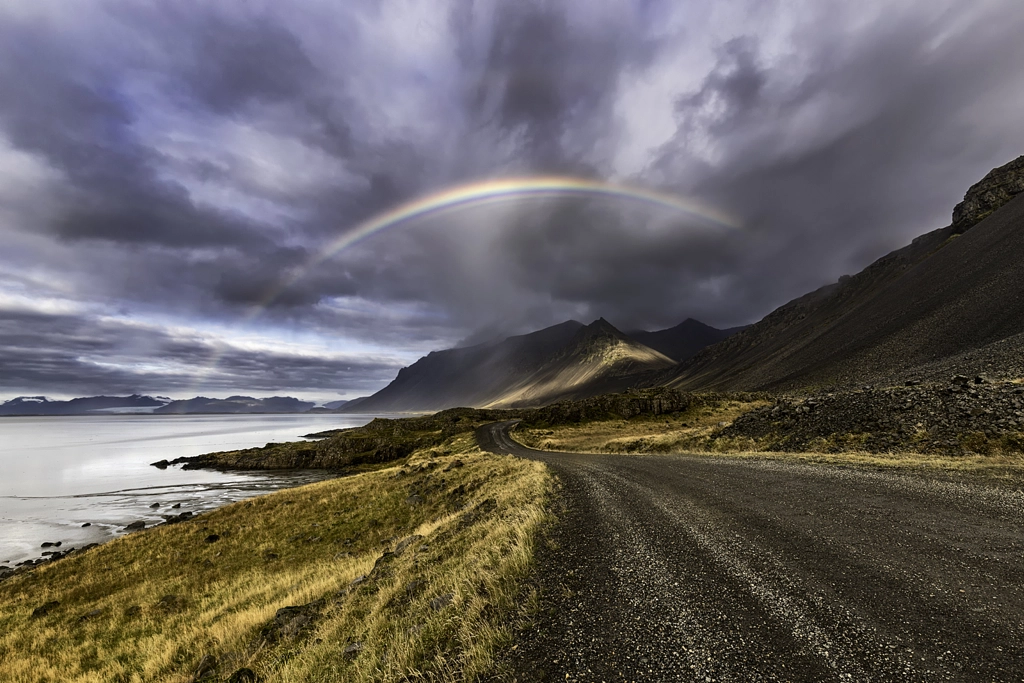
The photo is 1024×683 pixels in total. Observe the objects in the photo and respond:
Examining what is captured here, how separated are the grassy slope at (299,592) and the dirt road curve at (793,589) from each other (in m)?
1.69

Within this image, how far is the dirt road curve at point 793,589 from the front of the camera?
5.17 m

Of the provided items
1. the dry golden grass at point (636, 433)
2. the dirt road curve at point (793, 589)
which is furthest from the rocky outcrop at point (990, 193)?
the dirt road curve at point (793, 589)

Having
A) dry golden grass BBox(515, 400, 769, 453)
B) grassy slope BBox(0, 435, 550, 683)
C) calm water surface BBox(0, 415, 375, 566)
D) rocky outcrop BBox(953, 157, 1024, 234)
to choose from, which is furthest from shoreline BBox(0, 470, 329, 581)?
rocky outcrop BBox(953, 157, 1024, 234)

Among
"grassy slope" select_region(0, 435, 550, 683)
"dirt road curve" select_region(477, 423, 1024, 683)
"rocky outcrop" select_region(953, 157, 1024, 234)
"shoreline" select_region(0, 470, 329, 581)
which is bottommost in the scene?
"shoreline" select_region(0, 470, 329, 581)

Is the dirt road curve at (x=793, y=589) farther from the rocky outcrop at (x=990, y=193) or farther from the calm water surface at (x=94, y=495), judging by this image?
the rocky outcrop at (x=990, y=193)

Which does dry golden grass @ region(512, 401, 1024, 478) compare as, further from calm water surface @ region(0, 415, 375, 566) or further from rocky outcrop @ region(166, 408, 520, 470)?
calm water surface @ region(0, 415, 375, 566)

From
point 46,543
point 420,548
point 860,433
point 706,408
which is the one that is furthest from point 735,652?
point 706,408

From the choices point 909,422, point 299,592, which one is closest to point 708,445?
point 909,422

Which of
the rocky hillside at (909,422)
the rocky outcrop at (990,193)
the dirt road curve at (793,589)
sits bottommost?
the dirt road curve at (793,589)

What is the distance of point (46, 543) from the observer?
115 ft

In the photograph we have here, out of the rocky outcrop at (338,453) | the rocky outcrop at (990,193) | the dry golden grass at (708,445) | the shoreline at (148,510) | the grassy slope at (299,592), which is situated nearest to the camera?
the grassy slope at (299,592)

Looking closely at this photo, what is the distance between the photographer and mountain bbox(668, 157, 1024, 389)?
2752 inches

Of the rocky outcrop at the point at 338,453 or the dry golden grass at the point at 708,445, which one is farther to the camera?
the rocky outcrop at the point at 338,453

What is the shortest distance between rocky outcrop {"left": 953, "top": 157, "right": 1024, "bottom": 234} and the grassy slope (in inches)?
9413
